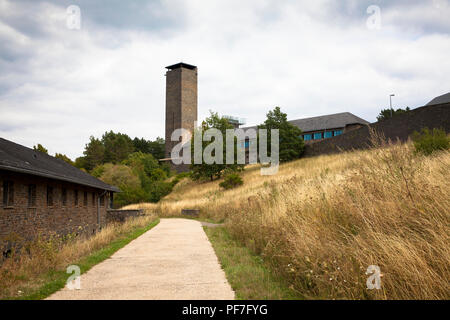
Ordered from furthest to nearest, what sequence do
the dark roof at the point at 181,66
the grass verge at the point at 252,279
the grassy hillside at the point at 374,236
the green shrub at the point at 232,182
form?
1. the dark roof at the point at 181,66
2. the green shrub at the point at 232,182
3. the grass verge at the point at 252,279
4. the grassy hillside at the point at 374,236

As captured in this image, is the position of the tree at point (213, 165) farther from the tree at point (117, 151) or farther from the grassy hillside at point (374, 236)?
the grassy hillside at point (374, 236)

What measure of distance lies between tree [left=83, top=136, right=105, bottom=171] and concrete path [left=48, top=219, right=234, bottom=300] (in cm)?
6702

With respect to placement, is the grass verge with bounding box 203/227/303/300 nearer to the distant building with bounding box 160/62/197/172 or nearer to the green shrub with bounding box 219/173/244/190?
the green shrub with bounding box 219/173/244/190

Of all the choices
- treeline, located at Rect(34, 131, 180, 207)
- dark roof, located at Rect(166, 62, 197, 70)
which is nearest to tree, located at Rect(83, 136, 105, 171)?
treeline, located at Rect(34, 131, 180, 207)

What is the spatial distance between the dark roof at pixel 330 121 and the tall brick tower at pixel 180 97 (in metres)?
21.4

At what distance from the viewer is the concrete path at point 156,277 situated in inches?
201

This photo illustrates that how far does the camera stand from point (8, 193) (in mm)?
13188

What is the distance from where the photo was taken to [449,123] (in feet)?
71.5

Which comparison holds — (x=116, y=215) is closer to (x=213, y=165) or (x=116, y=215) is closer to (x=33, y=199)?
(x=33, y=199)

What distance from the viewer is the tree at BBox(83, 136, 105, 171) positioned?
237 feet

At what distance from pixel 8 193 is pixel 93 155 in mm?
62570

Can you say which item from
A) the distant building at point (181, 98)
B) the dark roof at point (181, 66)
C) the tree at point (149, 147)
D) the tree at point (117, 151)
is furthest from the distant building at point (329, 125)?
the tree at point (149, 147)
